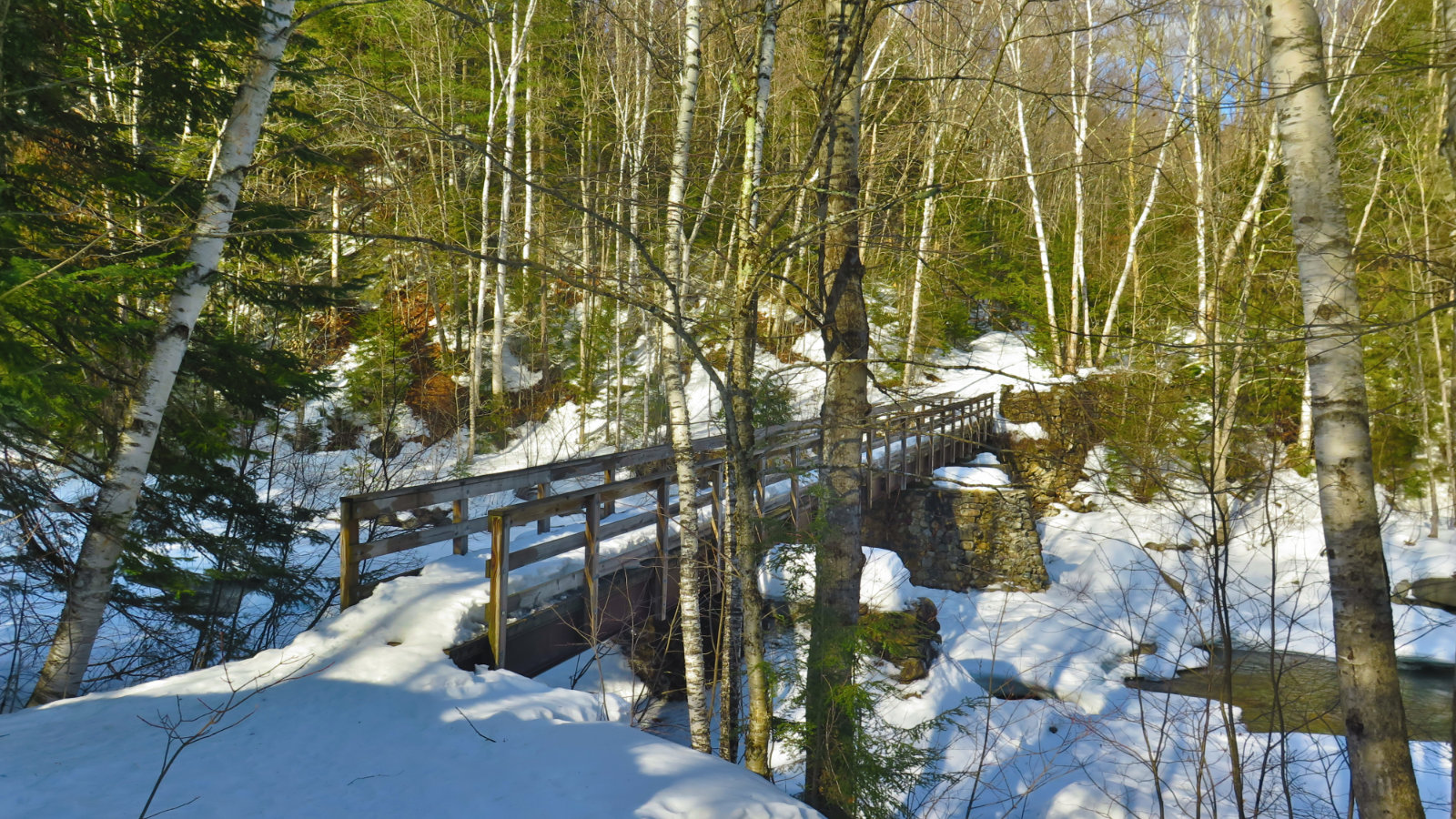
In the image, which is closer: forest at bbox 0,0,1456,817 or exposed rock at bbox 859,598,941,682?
forest at bbox 0,0,1456,817

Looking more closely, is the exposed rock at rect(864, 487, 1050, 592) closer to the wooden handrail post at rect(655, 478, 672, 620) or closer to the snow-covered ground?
the snow-covered ground

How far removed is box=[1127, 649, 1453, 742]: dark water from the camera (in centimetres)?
802

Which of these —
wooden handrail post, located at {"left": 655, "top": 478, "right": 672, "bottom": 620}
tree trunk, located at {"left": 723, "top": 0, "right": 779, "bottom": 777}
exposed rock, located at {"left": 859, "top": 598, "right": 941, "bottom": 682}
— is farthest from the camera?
exposed rock, located at {"left": 859, "top": 598, "right": 941, "bottom": 682}

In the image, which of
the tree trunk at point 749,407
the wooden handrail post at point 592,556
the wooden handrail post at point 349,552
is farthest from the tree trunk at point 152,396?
the tree trunk at point 749,407

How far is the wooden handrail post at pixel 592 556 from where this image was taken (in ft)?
18.6

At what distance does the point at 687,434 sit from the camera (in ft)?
18.0

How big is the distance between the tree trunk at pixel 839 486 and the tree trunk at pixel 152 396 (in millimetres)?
3846

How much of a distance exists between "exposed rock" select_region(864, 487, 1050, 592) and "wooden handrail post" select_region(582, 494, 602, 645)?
8060 millimetres

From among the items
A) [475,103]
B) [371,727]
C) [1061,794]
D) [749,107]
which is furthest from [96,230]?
[475,103]

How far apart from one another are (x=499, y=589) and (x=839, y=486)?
7.54ft

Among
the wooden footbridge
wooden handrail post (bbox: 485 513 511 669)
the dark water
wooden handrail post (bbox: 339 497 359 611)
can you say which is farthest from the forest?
wooden handrail post (bbox: 339 497 359 611)

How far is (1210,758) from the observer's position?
754 centimetres

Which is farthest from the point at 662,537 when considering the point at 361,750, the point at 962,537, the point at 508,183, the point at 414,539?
the point at 508,183

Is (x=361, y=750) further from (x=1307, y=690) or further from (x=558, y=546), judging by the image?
(x=1307, y=690)
